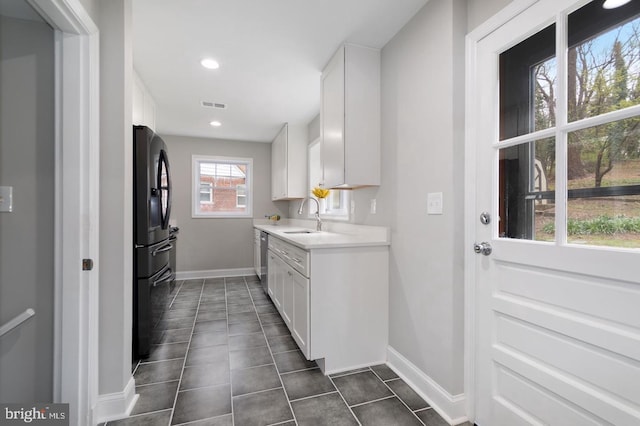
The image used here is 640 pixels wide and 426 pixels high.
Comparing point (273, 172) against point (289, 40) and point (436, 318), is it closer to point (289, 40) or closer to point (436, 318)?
point (289, 40)

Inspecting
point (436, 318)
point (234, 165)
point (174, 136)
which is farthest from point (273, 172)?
point (436, 318)

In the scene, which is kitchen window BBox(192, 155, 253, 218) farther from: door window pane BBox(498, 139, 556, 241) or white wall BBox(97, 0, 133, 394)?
door window pane BBox(498, 139, 556, 241)

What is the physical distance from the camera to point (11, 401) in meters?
1.27

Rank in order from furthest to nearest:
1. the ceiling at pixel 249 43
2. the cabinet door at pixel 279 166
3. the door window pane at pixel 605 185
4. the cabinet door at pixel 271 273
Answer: the cabinet door at pixel 279 166 → the cabinet door at pixel 271 273 → the ceiling at pixel 249 43 → the door window pane at pixel 605 185

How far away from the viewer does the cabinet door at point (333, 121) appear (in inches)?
88.7

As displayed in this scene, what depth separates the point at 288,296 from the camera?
8.23 feet

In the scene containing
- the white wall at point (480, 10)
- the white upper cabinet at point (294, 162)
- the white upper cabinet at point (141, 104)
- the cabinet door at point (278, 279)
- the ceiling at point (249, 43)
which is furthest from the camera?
the white upper cabinet at point (294, 162)

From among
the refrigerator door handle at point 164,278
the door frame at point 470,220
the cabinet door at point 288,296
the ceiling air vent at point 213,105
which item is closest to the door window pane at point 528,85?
the door frame at point 470,220

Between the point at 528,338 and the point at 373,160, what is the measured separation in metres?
1.49

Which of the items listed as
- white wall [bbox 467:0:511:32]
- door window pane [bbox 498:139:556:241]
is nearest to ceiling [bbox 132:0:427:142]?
white wall [bbox 467:0:511:32]

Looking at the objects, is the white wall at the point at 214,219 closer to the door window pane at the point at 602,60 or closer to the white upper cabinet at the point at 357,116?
the white upper cabinet at the point at 357,116

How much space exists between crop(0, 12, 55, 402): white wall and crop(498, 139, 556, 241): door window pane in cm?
223

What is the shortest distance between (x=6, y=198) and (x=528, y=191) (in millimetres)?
2423
